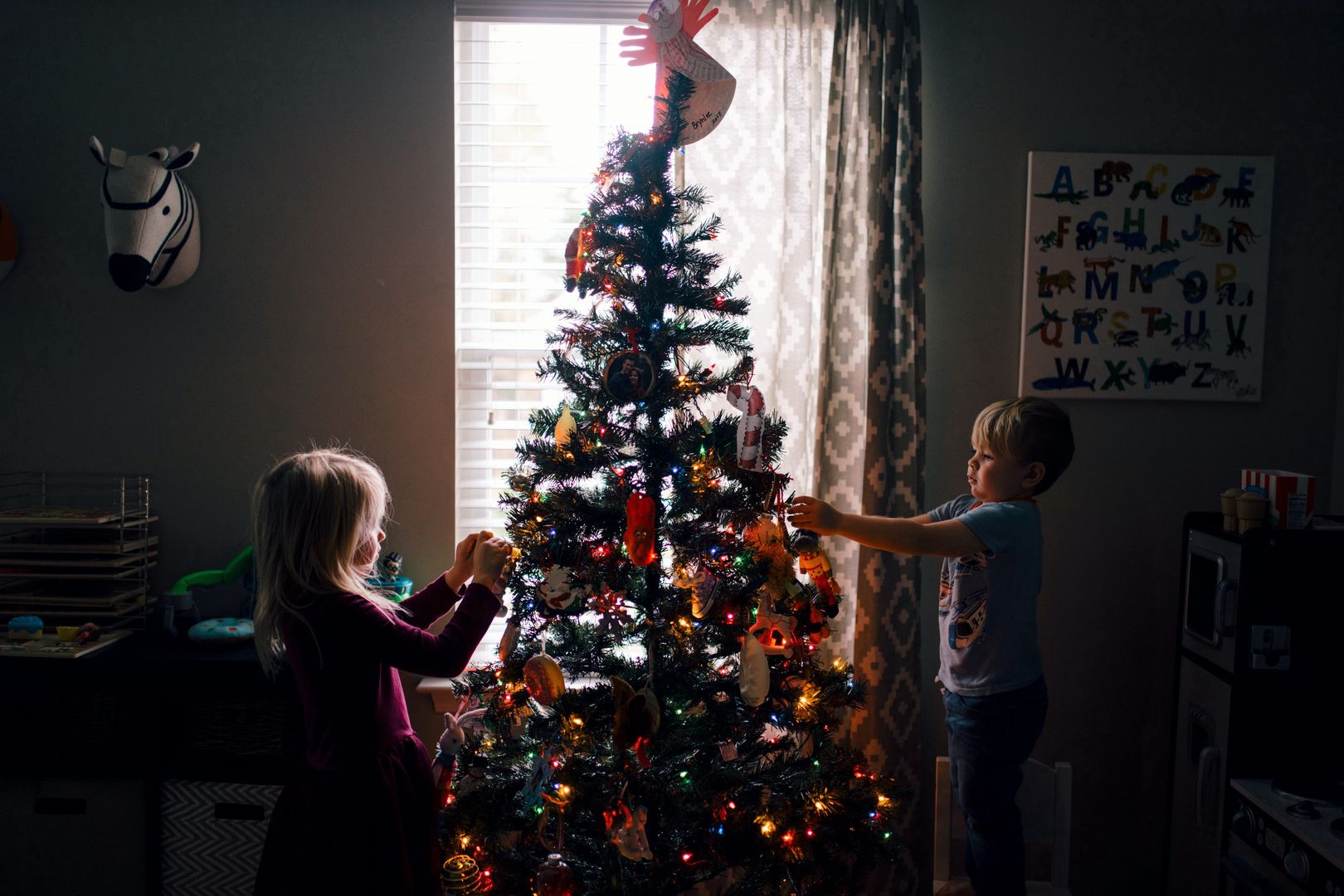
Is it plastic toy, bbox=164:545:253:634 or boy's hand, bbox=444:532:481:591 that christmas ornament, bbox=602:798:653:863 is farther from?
plastic toy, bbox=164:545:253:634

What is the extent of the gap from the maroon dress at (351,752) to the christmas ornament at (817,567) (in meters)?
0.59

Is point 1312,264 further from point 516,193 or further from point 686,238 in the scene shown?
point 516,193

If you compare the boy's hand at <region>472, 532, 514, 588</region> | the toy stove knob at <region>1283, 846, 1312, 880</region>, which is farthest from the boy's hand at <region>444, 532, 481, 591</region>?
the toy stove knob at <region>1283, 846, 1312, 880</region>

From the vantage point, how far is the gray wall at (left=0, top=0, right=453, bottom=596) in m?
2.37

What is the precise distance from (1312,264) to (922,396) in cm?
118

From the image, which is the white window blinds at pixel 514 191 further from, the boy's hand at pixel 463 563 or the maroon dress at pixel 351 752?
the maroon dress at pixel 351 752

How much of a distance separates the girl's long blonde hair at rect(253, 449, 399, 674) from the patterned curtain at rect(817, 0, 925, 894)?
4.00ft

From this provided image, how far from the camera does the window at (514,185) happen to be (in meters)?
2.43

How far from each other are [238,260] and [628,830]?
186 cm

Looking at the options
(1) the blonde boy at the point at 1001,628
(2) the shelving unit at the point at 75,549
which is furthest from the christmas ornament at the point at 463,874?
(2) the shelving unit at the point at 75,549

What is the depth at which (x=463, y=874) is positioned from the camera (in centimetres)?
167

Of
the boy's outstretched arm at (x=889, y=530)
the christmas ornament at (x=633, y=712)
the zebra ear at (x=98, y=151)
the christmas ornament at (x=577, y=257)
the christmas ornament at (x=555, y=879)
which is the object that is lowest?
the christmas ornament at (x=555, y=879)

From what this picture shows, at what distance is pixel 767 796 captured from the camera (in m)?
1.63

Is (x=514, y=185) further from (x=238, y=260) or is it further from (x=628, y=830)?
(x=628, y=830)
